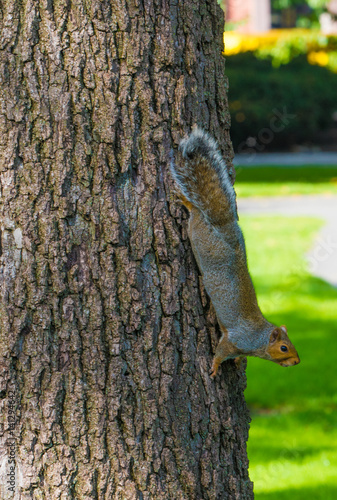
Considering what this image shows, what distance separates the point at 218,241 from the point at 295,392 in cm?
230

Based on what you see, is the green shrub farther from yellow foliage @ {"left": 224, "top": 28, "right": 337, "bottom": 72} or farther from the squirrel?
the squirrel

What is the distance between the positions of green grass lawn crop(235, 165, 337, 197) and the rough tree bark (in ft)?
24.5

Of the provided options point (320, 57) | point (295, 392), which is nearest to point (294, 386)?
point (295, 392)

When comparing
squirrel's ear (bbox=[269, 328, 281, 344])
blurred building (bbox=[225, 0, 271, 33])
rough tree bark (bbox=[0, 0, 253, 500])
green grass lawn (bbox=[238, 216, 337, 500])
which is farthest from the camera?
blurred building (bbox=[225, 0, 271, 33])

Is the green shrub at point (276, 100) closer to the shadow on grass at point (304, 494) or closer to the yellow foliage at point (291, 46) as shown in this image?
the yellow foliage at point (291, 46)

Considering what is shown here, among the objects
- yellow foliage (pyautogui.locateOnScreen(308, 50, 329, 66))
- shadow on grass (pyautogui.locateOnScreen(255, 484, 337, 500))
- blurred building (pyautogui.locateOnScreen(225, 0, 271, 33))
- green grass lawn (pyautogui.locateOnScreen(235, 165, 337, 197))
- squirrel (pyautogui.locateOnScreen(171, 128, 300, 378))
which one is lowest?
shadow on grass (pyautogui.locateOnScreen(255, 484, 337, 500))

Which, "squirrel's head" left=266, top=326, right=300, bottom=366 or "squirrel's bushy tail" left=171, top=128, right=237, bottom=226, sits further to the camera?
"squirrel's head" left=266, top=326, right=300, bottom=366

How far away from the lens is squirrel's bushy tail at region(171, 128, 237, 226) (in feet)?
5.65

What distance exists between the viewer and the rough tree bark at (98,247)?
63.8 inches

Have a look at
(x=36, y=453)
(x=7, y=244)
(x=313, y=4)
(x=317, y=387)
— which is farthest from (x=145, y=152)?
(x=313, y=4)

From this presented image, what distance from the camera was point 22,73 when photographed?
1.61 meters

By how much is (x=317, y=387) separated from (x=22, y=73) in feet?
9.32

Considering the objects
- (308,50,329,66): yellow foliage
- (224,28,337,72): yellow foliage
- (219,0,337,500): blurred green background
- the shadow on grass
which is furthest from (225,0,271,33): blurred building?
the shadow on grass

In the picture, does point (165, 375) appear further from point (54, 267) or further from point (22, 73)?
point (22, 73)
